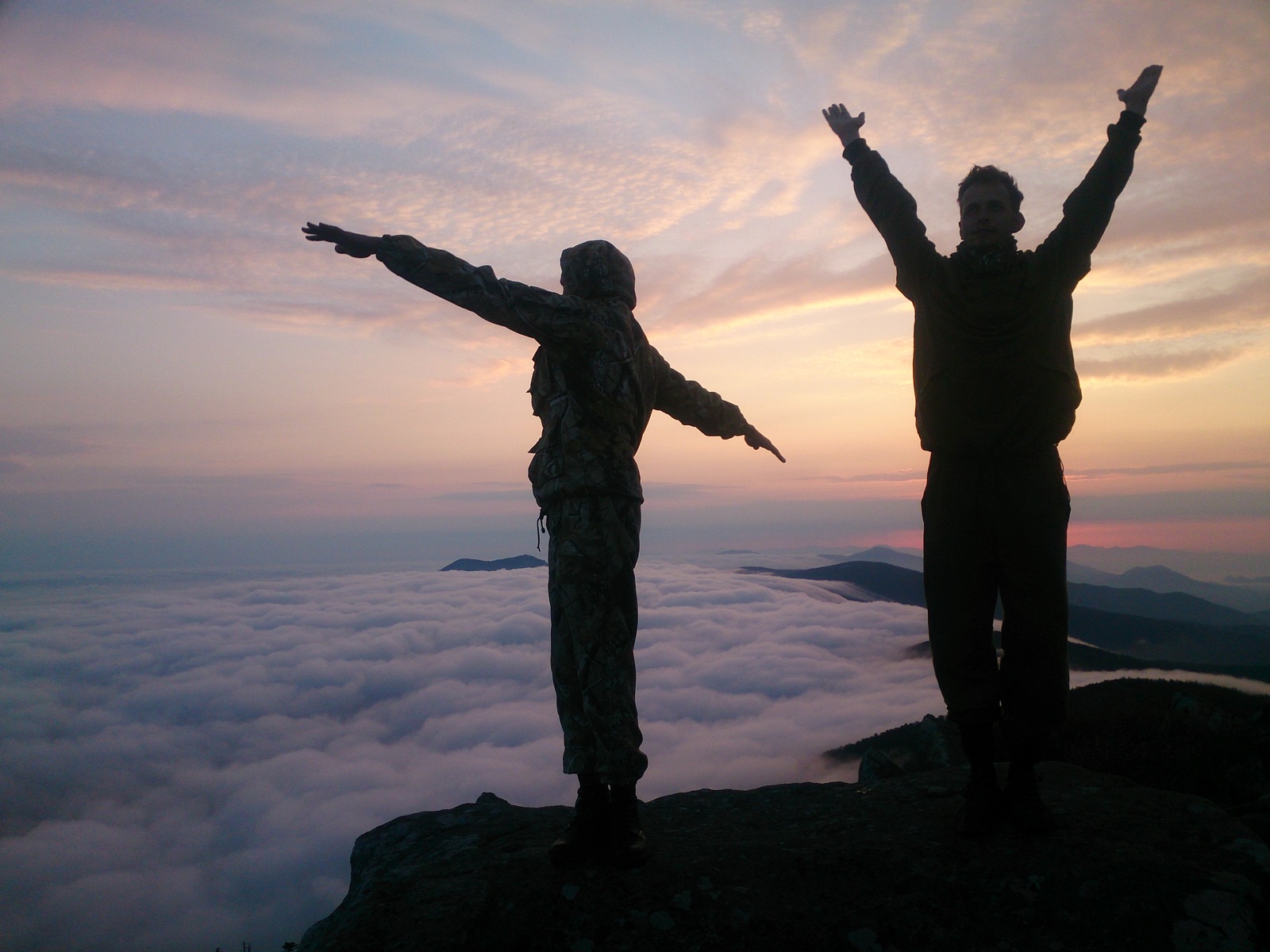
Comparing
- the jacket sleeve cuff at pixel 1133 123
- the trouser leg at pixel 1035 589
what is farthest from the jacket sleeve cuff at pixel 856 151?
the trouser leg at pixel 1035 589

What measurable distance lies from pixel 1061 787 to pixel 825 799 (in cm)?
145

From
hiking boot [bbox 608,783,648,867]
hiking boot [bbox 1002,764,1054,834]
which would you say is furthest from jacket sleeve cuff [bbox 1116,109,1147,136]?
hiking boot [bbox 608,783,648,867]

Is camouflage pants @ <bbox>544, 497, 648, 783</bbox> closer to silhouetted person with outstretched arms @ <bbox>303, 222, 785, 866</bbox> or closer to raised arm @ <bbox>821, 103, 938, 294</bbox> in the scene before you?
silhouetted person with outstretched arms @ <bbox>303, 222, 785, 866</bbox>

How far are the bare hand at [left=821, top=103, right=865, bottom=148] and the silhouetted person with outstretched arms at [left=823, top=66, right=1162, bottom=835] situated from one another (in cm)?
10

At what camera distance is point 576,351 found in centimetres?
400

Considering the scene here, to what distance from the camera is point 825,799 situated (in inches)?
192

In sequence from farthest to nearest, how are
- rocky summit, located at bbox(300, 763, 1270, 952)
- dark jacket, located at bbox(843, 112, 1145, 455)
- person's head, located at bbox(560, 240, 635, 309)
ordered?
person's head, located at bbox(560, 240, 635, 309) < dark jacket, located at bbox(843, 112, 1145, 455) < rocky summit, located at bbox(300, 763, 1270, 952)

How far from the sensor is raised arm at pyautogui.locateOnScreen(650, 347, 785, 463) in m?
4.82

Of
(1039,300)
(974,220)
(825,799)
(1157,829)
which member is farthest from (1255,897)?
(974,220)

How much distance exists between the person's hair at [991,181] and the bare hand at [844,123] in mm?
654

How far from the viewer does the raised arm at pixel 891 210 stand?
3824 millimetres

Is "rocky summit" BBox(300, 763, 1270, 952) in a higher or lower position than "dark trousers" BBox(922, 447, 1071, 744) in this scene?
lower

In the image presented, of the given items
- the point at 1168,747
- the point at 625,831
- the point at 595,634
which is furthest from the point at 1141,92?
the point at 1168,747

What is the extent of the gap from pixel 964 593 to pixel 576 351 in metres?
2.50
